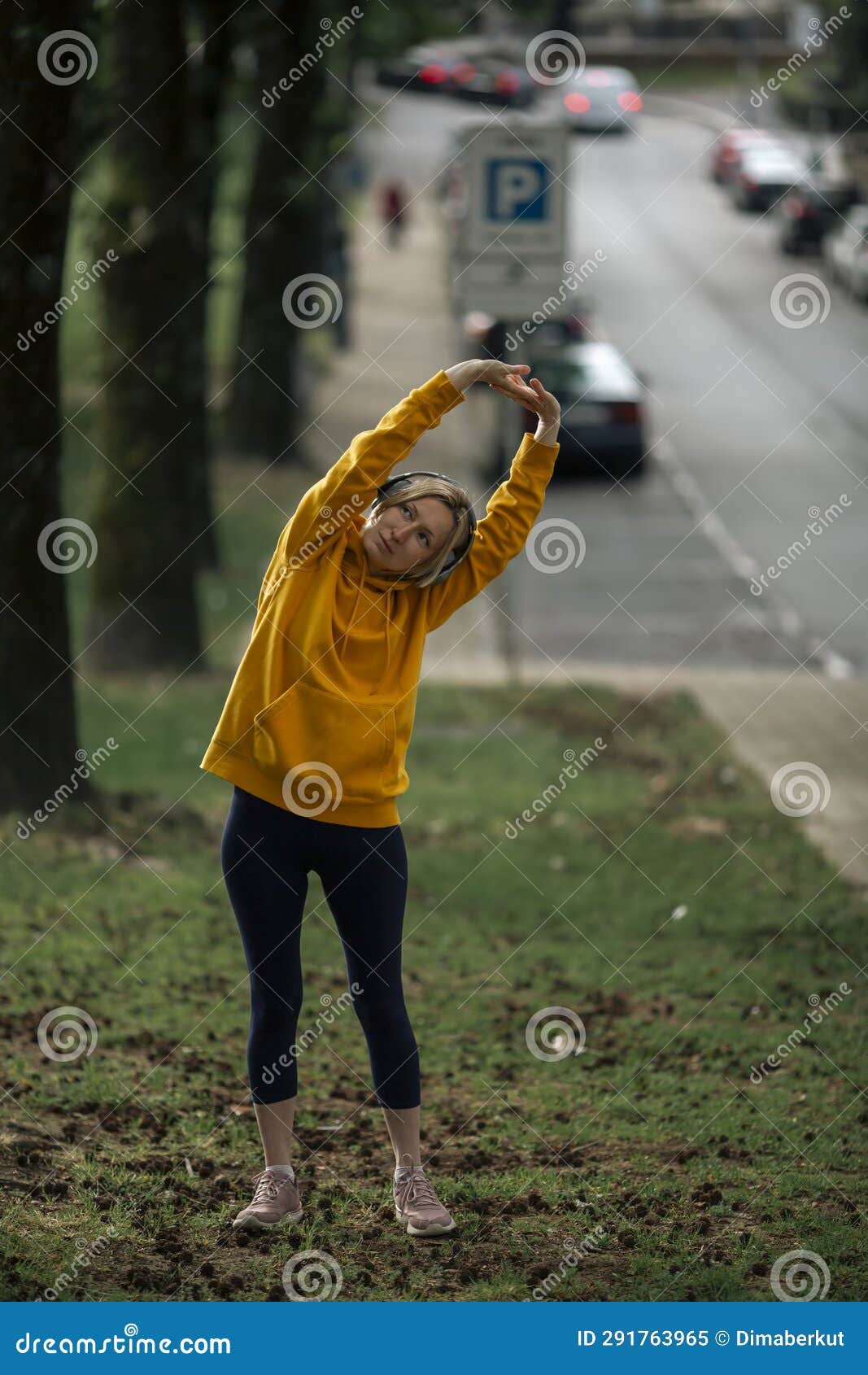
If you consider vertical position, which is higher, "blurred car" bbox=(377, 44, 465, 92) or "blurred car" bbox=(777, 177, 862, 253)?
"blurred car" bbox=(377, 44, 465, 92)

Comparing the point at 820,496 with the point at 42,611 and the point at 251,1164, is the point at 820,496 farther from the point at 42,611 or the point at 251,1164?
the point at 251,1164

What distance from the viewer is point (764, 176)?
43469mm

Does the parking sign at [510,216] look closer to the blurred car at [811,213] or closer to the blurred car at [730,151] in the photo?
the blurred car at [811,213]

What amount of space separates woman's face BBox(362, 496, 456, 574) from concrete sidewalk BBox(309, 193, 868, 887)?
4866 mm

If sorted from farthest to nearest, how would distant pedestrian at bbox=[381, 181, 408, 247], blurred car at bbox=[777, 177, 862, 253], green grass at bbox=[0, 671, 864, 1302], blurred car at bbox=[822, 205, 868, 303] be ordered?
distant pedestrian at bbox=[381, 181, 408, 247], blurred car at bbox=[777, 177, 862, 253], blurred car at bbox=[822, 205, 868, 303], green grass at bbox=[0, 671, 864, 1302]

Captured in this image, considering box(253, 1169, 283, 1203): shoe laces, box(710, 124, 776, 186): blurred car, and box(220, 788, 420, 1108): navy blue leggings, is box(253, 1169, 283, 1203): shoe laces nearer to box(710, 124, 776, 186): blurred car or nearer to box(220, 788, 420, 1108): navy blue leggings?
box(220, 788, 420, 1108): navy blue leggings

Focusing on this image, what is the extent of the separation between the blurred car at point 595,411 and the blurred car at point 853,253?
11463 millimetres

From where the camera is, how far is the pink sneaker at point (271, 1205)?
4.46 m

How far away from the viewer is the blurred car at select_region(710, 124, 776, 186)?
45588 millimetres

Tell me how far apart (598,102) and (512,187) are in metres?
43.6

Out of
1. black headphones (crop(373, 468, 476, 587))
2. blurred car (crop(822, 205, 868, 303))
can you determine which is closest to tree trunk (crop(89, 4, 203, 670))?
black headphones (crop(373, 468, 476, 587))

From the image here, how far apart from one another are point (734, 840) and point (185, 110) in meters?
6.60

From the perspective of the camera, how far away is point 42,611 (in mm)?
8477

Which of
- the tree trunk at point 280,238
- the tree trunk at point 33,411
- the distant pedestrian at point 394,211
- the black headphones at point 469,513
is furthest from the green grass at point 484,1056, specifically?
the distant pedestrian at point 394,211
